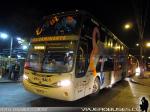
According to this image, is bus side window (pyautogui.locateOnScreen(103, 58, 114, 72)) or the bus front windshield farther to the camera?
bus side window (pyautogui.locateOnScreen(103, 58, 114, 72))

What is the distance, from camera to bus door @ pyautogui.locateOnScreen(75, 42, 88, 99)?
801 cm

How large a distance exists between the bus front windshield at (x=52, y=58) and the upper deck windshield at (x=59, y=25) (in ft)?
1.80

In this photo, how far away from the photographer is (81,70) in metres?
8.29

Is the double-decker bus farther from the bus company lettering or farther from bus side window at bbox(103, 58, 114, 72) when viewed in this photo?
bus side window at bbox(103, 58, 114, 72)

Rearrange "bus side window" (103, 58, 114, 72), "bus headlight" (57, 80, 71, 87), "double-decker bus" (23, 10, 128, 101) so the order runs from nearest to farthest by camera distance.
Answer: "bus headlight" (57, 80, 71, 87) < "double-decker bus" (23, 10, 128, 101) < "bus side window" (103, 58, 114, 72)

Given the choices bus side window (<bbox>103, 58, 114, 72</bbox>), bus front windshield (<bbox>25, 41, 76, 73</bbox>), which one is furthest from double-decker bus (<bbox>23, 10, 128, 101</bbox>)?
bus side window (<bbox>103, 58, 114, 72</bbox>)

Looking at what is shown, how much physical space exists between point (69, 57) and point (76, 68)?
0.48 meters

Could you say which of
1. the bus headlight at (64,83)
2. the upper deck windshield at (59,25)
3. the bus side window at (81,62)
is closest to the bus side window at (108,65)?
the bus side window at (81,62)

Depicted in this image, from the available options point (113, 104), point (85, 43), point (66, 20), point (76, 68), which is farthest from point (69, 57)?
point (113, 104)

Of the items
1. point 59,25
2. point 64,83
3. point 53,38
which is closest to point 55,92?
point 64,83

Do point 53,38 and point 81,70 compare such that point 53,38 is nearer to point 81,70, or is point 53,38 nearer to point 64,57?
point 64,57

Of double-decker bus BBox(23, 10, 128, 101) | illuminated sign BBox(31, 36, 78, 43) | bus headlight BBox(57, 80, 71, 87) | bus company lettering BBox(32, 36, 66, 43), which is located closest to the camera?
bus headlight BBox(57, 80, 71, 87)

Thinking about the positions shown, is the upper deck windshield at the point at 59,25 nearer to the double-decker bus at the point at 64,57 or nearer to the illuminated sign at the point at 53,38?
the double-decker bus at the point at 64,57

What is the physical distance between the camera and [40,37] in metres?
8.93
